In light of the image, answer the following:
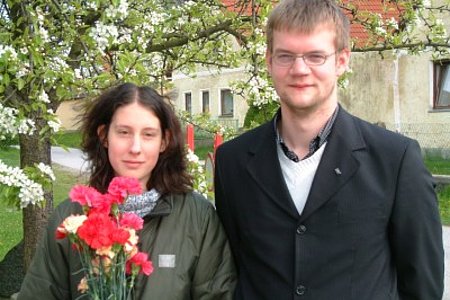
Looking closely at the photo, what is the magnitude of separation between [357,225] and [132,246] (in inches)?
30.0

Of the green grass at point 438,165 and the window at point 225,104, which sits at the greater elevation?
the window at point 225,104

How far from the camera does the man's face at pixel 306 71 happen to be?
2154 mm

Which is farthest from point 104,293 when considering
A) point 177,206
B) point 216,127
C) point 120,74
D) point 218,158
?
point 216,127

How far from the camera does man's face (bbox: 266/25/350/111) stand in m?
2.15

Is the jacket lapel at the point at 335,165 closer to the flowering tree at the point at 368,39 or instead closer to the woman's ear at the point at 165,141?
the woman's ear at the point at 165,141

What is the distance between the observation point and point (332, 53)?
2199 mm

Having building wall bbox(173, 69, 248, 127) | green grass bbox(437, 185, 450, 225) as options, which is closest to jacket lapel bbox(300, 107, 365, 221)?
green grass bbox(437, 185, 450, 225)

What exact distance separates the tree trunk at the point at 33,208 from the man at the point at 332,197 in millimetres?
2793

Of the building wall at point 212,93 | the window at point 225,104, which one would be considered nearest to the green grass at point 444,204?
the building wall at point 212,93

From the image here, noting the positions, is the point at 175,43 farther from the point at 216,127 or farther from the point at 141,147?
the point at 141,147

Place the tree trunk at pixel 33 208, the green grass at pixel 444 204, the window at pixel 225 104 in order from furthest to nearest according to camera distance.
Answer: the window at pixel 225 104 < the green grass at pixel 444 204 < the tree trunk at pixel 33 208

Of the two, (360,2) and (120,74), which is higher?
(360,2)

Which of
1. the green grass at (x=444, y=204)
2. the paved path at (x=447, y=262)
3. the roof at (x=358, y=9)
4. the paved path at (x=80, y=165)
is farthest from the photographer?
the green grass at (x=444, y=204)

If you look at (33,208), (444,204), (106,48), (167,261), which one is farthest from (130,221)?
(444,204)
